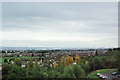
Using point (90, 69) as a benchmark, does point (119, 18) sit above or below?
above

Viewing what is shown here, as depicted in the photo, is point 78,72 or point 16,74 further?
point 78,72

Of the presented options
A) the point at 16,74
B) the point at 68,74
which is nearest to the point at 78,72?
the point at 68,74

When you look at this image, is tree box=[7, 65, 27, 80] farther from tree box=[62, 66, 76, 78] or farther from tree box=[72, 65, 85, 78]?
tree box=[72, 65, 85, 78]

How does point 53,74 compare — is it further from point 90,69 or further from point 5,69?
point 90,69

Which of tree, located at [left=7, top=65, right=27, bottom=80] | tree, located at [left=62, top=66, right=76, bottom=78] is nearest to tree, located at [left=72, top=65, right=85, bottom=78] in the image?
tree, located at [left=62, top=66, right=76, bottom=78]

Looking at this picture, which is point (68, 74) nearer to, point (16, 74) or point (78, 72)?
point (78, 72)

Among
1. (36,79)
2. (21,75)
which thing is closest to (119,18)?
(36,79)

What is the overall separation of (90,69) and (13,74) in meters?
5.51

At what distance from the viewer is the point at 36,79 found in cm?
685

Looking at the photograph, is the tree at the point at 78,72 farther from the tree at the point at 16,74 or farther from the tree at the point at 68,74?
the tree at the point at 16,74

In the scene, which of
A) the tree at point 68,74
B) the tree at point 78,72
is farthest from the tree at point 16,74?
the tree at point 78,72

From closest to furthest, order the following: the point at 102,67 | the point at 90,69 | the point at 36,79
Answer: the point at 36,79 < the point at 90,69 < the point at 102,67

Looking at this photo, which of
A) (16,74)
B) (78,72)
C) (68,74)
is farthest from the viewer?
(78,72)

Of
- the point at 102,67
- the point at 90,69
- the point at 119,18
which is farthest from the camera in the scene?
the point at 102,67
